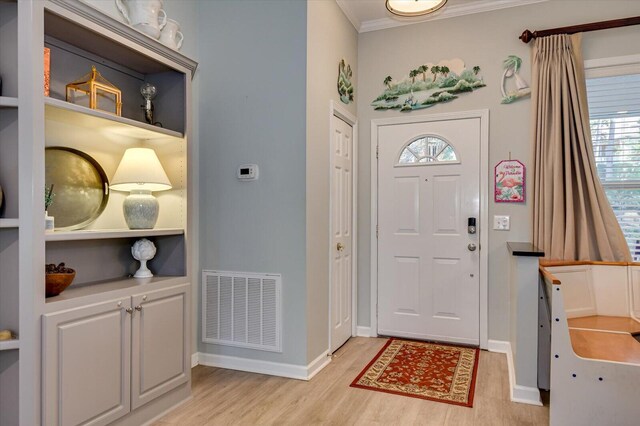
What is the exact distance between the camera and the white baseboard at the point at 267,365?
9.71 ft

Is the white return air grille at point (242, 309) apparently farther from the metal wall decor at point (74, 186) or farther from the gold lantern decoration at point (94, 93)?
the gold lantern decoration at point (94, 93)

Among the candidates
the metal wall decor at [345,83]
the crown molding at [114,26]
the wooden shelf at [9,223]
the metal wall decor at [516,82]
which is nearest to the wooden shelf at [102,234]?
the wooden shelf at [9,223]

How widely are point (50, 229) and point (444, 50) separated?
133 inches

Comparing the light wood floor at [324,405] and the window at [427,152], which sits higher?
the window at [427,152]

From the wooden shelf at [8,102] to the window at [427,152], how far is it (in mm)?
2967

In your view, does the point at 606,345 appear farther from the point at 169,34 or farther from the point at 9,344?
the point at 169,34

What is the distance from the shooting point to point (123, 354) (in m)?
2.15

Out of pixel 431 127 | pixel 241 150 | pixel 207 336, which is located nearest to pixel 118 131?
pixel 241 150

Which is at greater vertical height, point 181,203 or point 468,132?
point 468,132

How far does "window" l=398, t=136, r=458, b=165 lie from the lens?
3.74 meters

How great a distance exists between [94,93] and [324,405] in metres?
2.21

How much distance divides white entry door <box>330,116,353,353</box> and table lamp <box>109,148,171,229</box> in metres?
1.43

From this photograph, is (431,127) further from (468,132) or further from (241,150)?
(241,150)

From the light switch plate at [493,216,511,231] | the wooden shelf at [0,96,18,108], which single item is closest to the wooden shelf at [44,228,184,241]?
the wooden shelf at [0,96,18,108]
